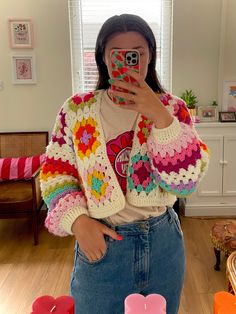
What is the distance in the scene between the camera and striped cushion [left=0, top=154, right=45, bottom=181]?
286cm

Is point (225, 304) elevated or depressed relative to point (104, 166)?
depressed

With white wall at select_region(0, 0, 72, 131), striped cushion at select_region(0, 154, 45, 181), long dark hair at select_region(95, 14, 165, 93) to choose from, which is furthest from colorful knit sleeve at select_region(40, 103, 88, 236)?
white wall at select_region(0, 0, 72, 131)

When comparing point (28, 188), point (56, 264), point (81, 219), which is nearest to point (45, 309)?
point (81, 219)

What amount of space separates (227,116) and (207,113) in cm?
18

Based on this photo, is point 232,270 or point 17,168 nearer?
point 232,270

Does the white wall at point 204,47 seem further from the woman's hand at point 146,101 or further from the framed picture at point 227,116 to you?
the woman's hand at point 146,101

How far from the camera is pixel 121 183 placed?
769mm

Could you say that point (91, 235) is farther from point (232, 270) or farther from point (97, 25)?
point (97, 25)

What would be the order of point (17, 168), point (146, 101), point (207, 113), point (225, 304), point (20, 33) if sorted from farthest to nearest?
point (207, 113)
point (20, 33)
point (17, 168)
point (146, 101)
point (225, 304)

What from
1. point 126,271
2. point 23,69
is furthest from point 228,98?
point 126,271

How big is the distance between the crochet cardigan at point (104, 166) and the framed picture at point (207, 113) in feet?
7.81

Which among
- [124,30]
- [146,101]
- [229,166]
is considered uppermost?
[124,30]

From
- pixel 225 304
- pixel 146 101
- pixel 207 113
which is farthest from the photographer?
pixel 207 113

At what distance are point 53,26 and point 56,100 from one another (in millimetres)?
665
